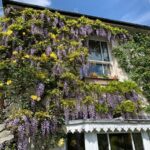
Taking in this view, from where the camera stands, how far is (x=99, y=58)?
11.2 metres

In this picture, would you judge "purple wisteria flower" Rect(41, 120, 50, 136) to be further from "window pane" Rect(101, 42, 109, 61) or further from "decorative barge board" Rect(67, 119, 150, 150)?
"window pane" Rect(101, 42, 109, 61)

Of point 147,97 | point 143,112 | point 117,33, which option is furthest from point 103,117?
point 117,33

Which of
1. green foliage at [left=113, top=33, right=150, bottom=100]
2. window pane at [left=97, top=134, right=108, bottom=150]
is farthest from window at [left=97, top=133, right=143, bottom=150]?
green foliage at [left=113, top=33, right=150, bottom=100]

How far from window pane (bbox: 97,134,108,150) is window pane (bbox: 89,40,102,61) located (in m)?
3.55

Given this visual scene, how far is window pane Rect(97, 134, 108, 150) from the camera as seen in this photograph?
8.19 meters

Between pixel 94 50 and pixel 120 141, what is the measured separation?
4.08m

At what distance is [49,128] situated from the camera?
8078mm

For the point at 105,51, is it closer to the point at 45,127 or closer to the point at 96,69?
the point at 96,69

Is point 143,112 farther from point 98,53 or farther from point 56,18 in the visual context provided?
point 56,18

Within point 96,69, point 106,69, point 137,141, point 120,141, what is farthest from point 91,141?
point 106,69

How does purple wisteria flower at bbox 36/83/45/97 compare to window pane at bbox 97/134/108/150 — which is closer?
window pane at bbox 97/134/108/150

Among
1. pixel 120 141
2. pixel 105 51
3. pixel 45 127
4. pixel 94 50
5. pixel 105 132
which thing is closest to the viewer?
pixel 45 127

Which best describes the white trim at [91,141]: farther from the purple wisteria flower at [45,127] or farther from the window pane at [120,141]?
the purple wisteria flower at [45,127]

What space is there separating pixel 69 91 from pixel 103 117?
1.30 metres
